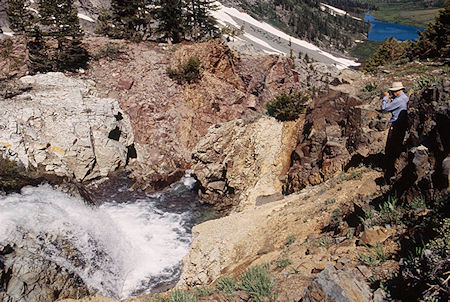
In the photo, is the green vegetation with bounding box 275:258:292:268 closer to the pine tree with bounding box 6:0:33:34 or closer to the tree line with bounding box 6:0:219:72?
the tree line with bounding box 6:0:219:72

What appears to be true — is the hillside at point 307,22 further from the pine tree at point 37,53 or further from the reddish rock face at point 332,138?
the reddish rock face at point 332,138

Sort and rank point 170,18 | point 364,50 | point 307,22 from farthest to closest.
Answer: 1. point 307,22
2. point 364,50
3. point 170,18

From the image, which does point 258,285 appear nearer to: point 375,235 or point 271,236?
point 375,235

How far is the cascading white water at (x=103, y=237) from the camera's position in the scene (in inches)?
380

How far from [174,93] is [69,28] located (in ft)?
31.8

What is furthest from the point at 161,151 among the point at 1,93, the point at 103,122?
the point at 1,93

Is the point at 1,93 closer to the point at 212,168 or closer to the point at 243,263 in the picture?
the point at 212,168

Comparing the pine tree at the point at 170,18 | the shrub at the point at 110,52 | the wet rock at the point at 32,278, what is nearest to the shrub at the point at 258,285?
the wet rock at the point at 32,278

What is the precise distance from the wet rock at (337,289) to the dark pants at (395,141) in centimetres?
428

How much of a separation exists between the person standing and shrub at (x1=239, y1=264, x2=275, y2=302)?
15.1 feet

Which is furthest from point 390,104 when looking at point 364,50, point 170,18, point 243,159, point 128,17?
point 364,50

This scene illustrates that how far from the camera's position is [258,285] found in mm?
4969

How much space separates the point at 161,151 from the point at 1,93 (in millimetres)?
10344

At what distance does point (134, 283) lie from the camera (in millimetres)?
11156
